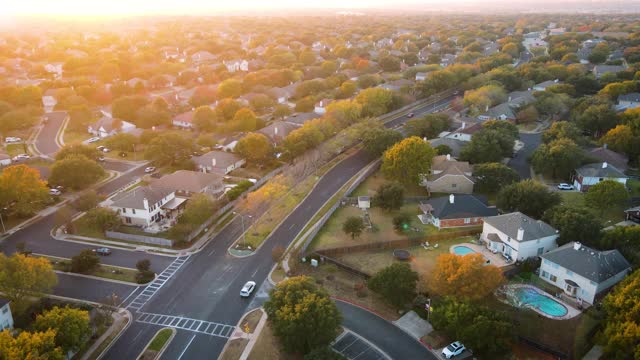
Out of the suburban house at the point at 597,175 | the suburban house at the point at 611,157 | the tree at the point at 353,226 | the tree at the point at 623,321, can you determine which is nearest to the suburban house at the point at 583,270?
the tree at the point at 623,321

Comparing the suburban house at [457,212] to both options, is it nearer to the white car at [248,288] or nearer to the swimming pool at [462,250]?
the swimming pool at [462,250]

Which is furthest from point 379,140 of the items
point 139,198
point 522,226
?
point 139,198

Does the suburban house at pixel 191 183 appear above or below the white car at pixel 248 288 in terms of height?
above

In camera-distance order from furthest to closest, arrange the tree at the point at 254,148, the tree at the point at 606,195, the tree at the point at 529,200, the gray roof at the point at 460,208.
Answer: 1. the tree at the point at 254,148
2. the tree at the point at 606,195
3. the gray roof at the point at 460,208
4. the tree at the point at 529,200

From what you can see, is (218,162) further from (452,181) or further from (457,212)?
(457,212)

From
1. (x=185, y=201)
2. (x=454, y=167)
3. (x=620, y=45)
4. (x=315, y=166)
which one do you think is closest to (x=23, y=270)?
(x=185, y=201)

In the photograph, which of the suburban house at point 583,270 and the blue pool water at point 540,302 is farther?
the suburban house at point 583,270

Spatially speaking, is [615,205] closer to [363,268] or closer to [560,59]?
[363,268]
